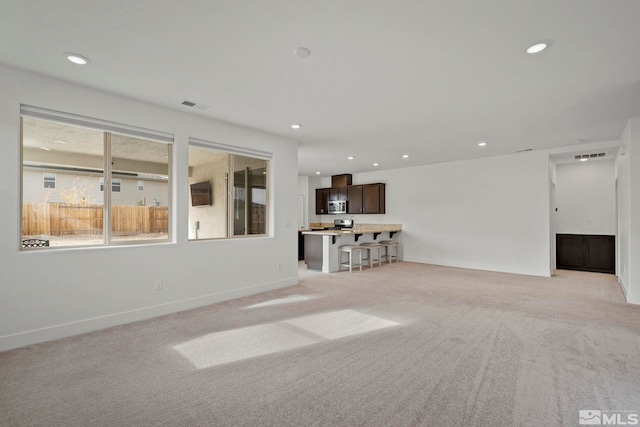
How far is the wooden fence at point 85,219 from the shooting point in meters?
3.15

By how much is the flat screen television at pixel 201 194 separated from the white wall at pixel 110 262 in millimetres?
196

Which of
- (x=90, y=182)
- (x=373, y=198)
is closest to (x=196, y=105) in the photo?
(x=90, y=182)

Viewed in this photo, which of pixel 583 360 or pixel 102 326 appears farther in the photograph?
pixel 102 326

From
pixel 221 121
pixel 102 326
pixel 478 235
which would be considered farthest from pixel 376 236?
pixel 102 326

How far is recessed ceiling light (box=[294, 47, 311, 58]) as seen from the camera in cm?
255

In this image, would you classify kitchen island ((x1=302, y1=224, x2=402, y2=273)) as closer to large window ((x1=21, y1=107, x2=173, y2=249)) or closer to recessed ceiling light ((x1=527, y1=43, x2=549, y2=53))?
large window ((x1=21, y1=107, x2=173, y2=249))

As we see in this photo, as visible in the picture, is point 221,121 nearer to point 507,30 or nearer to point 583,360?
point 507,30

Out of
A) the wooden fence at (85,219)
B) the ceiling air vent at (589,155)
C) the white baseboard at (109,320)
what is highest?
the ceiling air vent at (589,155)

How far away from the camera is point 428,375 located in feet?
7.80

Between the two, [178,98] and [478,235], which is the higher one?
[178,98]

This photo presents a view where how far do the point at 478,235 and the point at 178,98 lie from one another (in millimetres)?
6840

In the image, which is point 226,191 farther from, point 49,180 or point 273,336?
point 273,336

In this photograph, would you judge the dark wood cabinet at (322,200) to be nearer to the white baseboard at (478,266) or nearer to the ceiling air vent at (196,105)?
the white baseboard at (478,266)

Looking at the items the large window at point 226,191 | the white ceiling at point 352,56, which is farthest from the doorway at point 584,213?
the large window at point 226,191
